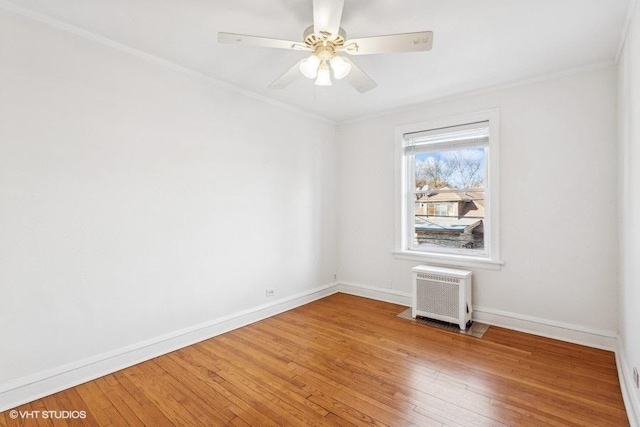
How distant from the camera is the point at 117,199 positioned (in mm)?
2516

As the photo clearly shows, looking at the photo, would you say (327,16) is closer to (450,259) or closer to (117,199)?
(117,199)

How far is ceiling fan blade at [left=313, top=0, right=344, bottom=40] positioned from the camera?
167 centimetres

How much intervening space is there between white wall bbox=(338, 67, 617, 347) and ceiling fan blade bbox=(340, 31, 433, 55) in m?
2.03

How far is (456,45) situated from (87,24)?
113 inches

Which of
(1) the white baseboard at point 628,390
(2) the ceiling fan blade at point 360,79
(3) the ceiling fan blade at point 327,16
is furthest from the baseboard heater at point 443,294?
(3) the ceiling fan blade at point 327,16

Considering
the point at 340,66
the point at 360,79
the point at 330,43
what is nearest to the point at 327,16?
the point at 330,43

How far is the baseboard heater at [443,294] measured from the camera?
3.33 meters

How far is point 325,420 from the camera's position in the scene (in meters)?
1.90

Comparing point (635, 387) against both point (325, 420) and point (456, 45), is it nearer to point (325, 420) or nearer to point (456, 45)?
point (325, 420)

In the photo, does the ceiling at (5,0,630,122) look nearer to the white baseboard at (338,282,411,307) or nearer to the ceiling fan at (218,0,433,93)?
the ceiling fan at (218,0,433,93)

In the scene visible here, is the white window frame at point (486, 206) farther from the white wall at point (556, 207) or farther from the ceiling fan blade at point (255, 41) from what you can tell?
the ceiling fan blade at point (255, 41)

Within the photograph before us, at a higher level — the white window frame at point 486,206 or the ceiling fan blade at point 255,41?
the ceiling fan blade at point 255,41

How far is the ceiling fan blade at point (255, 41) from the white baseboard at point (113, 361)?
252 cm

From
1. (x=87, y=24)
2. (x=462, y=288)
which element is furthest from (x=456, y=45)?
(x=87, y=24)
